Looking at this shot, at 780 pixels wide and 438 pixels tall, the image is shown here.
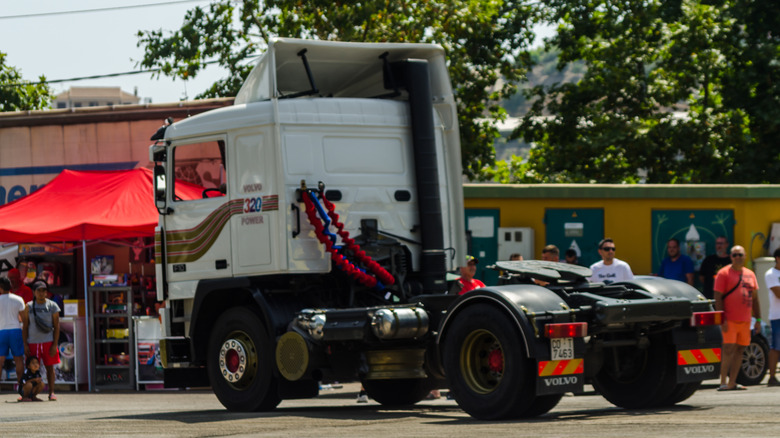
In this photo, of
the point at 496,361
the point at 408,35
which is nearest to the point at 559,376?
the point at 496,361

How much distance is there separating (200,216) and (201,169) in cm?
89

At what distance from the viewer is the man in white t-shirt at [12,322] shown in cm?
1769

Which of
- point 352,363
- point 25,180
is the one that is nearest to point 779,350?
point 352,363

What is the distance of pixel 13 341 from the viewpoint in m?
17.9

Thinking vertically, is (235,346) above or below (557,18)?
below

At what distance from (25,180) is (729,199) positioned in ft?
40.8

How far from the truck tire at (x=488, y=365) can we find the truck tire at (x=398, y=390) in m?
3.19

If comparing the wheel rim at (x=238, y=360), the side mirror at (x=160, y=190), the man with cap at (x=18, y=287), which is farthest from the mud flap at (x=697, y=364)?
the man with cap at (x=18, y=287)

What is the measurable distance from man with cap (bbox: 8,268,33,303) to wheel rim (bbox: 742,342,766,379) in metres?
10.8

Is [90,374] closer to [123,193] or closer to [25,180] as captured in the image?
[123,193]

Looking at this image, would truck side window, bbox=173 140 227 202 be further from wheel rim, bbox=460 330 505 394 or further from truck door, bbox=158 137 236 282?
wheel rim, bbox=460 330 505 394

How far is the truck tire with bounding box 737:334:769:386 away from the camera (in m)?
15.8

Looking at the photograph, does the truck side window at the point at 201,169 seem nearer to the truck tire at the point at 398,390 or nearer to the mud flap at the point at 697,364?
the truck tire at the point at 398,390

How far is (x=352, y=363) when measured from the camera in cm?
1210
